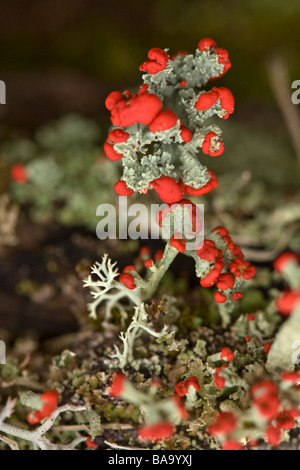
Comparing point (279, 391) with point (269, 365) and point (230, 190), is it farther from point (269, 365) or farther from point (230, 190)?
point (230, 190)

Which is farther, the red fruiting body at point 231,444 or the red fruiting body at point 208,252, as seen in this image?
the red fruiting body at point 208,252

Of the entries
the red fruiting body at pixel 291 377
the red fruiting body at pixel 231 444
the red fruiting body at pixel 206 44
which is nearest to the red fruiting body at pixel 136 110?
the red fruiting body at pixel 206 44
